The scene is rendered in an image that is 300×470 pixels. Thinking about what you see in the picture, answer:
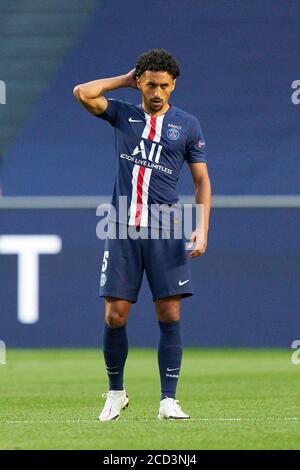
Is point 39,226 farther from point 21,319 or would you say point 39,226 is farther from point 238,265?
point 238,265

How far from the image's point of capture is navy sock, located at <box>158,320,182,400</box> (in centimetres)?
513

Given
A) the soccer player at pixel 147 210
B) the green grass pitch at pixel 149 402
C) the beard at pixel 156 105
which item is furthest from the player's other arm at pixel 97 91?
the green grass pitch at pixel 149 402

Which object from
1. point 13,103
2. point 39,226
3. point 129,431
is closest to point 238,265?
point 39,226

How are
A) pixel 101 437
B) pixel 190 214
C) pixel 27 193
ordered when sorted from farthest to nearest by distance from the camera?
1. pixel 27 193
2. pixel 190 214
3. pixel 101 437

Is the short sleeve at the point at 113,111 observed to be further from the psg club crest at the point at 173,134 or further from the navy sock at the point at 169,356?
the navy sock at the point at 169,356

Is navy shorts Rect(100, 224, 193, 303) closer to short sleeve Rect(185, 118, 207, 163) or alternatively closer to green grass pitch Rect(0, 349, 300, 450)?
short sleeve Rect(185, 118, 207, 163)

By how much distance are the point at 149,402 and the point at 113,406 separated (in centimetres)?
120

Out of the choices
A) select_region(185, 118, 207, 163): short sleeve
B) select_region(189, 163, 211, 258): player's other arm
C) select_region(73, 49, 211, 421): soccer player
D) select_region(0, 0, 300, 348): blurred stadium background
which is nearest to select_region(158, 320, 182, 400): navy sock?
select_region(73, 49, 211, 421): soccer player

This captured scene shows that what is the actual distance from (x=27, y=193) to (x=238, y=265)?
7.12ft

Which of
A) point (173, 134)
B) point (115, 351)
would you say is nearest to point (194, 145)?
point (173, 134)

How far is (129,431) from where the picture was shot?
4.61m

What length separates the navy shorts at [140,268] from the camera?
5074 millimetres

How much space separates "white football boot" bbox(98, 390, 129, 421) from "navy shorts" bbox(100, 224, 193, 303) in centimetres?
41

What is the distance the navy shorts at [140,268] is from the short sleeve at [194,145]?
36 centimetres
